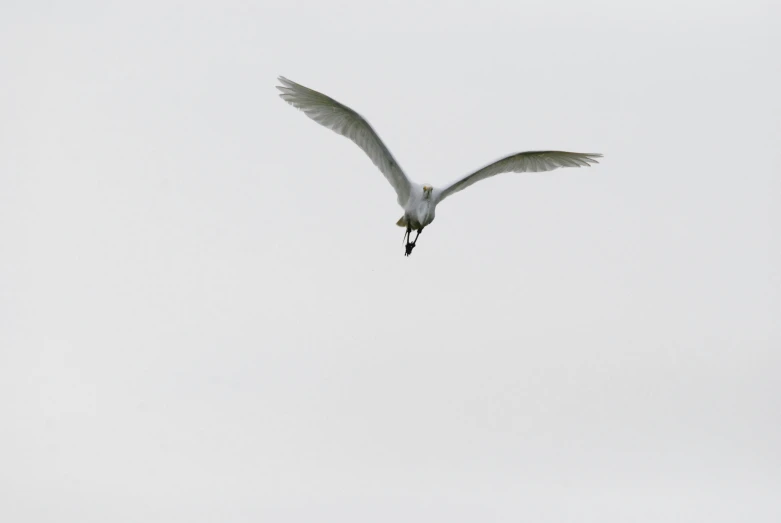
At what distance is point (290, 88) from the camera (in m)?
21.0

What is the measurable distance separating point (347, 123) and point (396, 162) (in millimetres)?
1189

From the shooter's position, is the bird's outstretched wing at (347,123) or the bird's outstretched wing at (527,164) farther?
the bird's outstretched wing at (527,164)

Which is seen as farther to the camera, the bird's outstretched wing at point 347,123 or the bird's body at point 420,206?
the bird's body at point 420,206

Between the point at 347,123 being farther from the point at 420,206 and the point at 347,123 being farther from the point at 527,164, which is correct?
the point at 527,164

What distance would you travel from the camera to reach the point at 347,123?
843 inches

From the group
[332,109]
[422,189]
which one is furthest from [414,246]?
[332,109]

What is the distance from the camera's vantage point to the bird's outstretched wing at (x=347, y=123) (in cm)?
2095

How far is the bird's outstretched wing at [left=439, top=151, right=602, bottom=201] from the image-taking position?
21922 millimetres

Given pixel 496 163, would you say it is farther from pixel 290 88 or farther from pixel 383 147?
pixel 290 88

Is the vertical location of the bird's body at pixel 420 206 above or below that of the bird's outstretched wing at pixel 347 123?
below

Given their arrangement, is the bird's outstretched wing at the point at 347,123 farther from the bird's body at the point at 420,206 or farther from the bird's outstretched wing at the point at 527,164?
the bird's outstretched wing at the point at 527,164

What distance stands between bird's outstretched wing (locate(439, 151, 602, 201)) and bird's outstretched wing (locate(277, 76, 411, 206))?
3.24 feet

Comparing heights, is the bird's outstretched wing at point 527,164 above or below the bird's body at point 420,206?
above

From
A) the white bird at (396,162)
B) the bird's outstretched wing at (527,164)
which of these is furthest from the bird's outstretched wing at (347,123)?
the bird's outstretched wing at (527,164)
